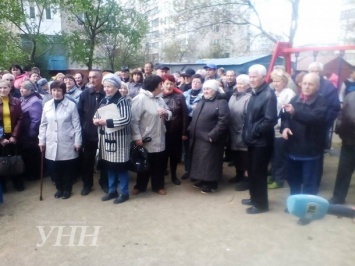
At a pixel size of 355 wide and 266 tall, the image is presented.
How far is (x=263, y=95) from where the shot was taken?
13.5 feet

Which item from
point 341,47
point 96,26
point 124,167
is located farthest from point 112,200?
point 96,26

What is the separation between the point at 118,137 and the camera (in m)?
4.57

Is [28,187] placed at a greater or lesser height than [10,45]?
lesser

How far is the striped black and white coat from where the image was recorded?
452 cm

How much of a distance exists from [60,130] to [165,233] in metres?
2.01

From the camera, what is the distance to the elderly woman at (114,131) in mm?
4473

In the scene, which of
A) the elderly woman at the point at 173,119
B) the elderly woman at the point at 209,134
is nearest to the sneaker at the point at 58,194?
the elderly woman at the point at 173,119

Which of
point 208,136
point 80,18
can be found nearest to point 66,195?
point 208,136

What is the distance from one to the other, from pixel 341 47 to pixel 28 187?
5267mm

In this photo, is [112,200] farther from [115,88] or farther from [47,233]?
[115,88]

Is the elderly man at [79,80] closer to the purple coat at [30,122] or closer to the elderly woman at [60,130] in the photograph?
the purple coat at [30,122]

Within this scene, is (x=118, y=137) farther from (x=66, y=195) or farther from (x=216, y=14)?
(x=216, y=14)

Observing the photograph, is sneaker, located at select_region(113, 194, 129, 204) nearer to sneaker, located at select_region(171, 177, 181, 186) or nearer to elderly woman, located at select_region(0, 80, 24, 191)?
sneaker, located at select_region(171, 177, 181, 186)

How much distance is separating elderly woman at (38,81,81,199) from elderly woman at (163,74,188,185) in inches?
51.8
